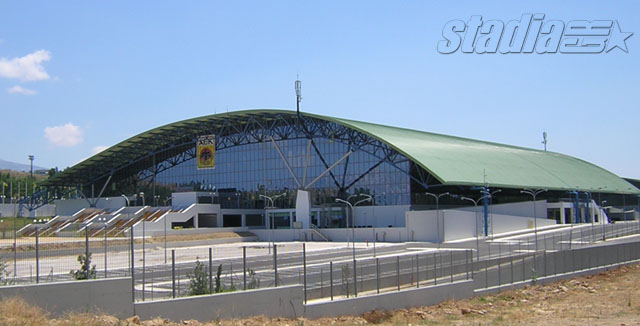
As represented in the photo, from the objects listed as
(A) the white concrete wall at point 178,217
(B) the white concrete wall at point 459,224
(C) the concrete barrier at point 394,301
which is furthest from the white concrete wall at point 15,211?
(C) the concrete barrier at point 394,301

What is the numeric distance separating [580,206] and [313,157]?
132 feet

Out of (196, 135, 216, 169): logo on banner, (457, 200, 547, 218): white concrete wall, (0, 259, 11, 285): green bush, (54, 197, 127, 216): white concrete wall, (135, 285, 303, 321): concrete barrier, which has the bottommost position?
(135, 285, 303, 321): concrete barrier

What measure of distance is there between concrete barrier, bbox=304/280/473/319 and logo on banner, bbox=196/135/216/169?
204 feet

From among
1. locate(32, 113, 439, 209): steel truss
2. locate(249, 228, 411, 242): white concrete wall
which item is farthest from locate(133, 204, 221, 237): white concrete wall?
locate(32, 113, 439, 209): steel truss

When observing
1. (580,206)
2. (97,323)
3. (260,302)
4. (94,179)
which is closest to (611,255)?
(260,302)

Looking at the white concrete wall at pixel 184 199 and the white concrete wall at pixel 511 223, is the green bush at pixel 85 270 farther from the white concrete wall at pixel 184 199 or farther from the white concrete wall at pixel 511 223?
the white concrete wall at pixel 184 199

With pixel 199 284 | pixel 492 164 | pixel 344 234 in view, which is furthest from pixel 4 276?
pixel 492 164

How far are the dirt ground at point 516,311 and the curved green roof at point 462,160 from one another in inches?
1142

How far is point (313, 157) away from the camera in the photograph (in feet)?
285

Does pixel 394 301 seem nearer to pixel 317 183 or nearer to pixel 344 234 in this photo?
pixel 344 234

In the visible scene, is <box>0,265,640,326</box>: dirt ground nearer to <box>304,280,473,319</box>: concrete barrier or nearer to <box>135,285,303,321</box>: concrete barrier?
<box>304,280,473,319</box>: concrete barrier

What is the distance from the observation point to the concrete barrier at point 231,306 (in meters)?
26.1

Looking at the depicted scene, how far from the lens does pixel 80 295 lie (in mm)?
25344

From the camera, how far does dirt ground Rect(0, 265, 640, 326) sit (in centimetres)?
2294
